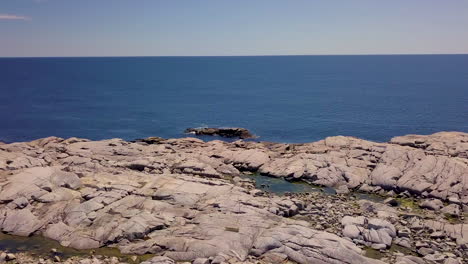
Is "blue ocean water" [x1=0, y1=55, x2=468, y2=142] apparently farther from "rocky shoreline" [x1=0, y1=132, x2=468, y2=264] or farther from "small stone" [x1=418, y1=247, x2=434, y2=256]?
"small stone" [x1=418, y1=247, x2=434, y2=256]

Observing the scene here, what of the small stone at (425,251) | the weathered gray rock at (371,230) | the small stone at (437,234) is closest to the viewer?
the small stone at (425,251)

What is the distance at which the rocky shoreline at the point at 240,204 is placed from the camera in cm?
3847

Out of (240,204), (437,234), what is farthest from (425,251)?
(240,204)

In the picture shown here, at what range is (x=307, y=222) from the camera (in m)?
44.3

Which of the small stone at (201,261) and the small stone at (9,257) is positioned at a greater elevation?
the small stone at (201,261)

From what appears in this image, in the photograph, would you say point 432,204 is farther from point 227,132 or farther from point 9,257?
point 227,132

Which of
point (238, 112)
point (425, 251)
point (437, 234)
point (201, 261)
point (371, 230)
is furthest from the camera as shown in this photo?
point (238, 112)

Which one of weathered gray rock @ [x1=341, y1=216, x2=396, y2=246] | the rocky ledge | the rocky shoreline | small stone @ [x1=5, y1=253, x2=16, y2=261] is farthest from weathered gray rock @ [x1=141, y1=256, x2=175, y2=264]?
the rocky ledge

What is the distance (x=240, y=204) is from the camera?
1827 inches

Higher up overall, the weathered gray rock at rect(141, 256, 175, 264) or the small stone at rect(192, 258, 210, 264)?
the small stone at rect(192, 258, 210, 264)

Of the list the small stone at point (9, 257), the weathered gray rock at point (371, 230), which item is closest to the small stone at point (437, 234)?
the weathered gray rock at point (371, 230)

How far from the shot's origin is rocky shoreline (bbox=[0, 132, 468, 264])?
3847 cm

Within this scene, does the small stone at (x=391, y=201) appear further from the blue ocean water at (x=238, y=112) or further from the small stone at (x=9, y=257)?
the small stone at (x=9, y=257)

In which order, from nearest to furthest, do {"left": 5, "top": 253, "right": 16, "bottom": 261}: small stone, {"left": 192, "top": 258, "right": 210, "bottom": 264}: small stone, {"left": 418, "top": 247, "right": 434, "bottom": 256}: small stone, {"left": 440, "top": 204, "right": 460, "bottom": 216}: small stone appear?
{"left": 192, "top": 258, "right": 210, "bottom": 264}: small stone < {"left": 5, "top": 253, "right": 16, "bottom": 261}: small stone < {"left": 418, "top": 247, "right": 434, "bottom": 256}: small stone < {"left": 440, "top": 204, "right": 460, "bottom": 216}: small stone
